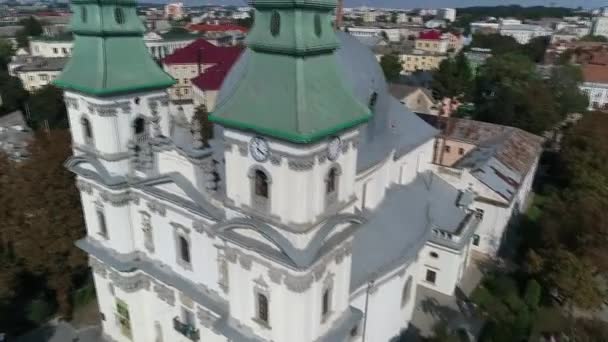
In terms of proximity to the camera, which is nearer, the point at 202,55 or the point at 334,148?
the point at 334,148

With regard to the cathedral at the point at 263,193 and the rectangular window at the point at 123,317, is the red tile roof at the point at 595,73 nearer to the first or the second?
the cathedral at the point at 263,193

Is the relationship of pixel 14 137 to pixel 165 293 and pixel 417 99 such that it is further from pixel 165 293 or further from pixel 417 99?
pixel 417 99

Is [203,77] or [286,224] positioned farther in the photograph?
[203,77]

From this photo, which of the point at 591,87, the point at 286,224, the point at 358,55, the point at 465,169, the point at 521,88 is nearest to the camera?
the point at 286,224

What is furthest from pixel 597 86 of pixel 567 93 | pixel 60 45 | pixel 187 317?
pixel 60 45

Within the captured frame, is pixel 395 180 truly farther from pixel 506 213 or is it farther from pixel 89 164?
pixel 89 164

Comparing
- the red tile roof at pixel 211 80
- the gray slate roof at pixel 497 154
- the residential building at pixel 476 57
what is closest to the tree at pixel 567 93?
the gray slate roof at pixel 497 154

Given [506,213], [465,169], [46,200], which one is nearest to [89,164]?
[46,200]

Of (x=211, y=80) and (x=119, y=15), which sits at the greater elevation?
(x=119, y=15)
